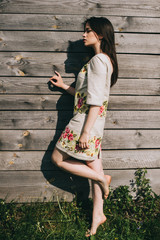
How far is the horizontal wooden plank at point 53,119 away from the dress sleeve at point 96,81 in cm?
64

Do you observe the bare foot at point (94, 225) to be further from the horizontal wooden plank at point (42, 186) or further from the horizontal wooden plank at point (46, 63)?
the horizontal wooden plank at point (46, 63)

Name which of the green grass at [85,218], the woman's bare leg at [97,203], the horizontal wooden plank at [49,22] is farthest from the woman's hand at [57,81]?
the green grass at [85,218]

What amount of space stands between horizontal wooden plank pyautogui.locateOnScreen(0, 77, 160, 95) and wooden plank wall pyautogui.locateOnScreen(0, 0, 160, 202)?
1cm

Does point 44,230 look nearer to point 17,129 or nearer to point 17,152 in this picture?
point 17,152

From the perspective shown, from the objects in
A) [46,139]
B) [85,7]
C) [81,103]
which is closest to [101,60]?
[81,103]

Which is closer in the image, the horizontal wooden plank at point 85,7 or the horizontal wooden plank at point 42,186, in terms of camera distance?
the horizontal wooden plank at point 85,7

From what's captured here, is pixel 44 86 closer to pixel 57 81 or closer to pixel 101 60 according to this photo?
pixel 57 81

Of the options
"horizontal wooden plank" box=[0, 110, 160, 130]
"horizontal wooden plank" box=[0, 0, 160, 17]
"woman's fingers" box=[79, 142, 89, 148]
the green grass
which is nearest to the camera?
"woman's fingers" box=[79, 142, 89, 148]

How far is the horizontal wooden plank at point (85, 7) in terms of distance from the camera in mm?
2195

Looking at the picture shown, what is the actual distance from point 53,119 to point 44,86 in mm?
390

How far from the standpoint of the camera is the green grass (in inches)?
78.4

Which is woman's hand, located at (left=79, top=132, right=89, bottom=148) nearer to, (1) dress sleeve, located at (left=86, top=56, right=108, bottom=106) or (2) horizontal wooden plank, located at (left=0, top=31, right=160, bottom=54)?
(1) dress sleeve, located at (left=86, top=56, right=108, bottom=106)

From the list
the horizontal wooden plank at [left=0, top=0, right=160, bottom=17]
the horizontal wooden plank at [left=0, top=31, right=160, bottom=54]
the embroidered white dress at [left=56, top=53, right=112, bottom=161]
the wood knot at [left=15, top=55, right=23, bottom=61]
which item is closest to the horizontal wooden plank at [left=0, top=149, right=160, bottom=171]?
the embroidered white dress at [left=56, top=53, right=112, bottom=161]

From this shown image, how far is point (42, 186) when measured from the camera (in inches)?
96.2
